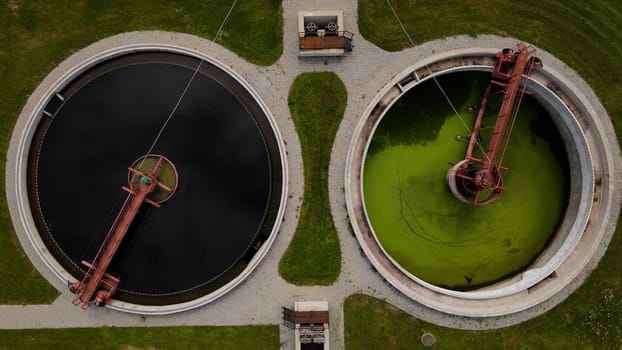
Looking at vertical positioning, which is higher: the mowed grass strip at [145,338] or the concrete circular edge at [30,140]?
the concrete circular edge at [30,140]

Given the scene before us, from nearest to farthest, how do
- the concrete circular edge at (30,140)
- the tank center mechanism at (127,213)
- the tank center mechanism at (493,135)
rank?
1. the tank center mechanism at (127,213)
2. the tank center mechanism at (493,135)
3. the concrete circular edge at (30,140)

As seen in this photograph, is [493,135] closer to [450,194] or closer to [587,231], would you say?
[450,194]

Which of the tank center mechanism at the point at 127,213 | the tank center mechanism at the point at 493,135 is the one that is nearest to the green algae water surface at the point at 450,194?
the tank center mechanism at the point at 493,135

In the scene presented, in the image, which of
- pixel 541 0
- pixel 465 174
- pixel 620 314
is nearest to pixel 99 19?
pixel 465 174

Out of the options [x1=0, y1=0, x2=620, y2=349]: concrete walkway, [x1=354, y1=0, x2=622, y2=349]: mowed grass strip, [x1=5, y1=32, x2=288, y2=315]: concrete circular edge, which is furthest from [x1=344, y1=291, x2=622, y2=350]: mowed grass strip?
[x1=5, y1=32, x2=288, y2=315]: concrete circular edge

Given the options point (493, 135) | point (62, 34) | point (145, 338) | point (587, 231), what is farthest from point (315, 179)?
point (62, 34)

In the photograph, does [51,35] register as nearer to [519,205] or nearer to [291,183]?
[291,183]

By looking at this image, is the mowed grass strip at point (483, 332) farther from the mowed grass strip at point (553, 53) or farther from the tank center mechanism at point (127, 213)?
the tank center mechanism at point (127, 213)
